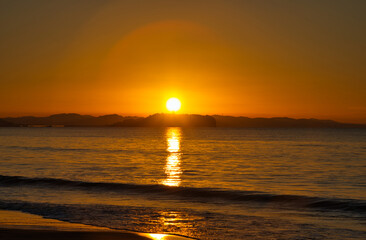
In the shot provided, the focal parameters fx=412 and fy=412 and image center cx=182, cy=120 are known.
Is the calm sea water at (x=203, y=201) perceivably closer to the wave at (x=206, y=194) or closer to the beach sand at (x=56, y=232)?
the wave at (x=206, y=194)

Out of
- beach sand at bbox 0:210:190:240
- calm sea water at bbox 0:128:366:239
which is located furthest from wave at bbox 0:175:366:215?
beach sand at bbox 0:210:190:240

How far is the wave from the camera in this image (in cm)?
2209

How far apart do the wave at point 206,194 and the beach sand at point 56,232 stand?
9280 mm

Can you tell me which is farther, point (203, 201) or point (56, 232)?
point (203, 201)

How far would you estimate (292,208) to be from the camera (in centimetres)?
2112

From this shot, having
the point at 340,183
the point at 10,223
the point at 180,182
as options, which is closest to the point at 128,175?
the point at 180,182

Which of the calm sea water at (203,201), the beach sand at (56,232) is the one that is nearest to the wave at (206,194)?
the calm sea water at (203,201)

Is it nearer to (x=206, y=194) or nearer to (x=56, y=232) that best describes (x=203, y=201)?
→ (x=206, y=194)

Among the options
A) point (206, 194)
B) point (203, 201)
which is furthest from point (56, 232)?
point (206, 194)

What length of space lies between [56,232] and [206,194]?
12.9 metres

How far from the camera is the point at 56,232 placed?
47.7 ft

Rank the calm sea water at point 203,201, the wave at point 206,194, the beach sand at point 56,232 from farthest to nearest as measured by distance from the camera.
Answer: the wave at point 206,194 < the calm sea water at point 203,201 < the beach sand at point 56,232

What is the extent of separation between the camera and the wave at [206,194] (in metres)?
22.1

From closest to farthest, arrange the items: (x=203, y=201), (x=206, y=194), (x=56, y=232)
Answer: (x=56, y=232)
(x=203, y=201)
(x=206, y=194)
